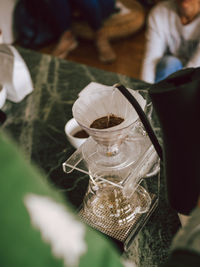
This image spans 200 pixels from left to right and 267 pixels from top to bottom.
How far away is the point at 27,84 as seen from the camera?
132 centimetres

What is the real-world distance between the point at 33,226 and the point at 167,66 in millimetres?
1672

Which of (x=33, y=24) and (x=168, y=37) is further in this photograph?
(x=33, y=24)

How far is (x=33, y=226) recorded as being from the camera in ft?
0.83

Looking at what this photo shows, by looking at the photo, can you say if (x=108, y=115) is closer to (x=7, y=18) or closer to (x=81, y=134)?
(x=81, y=134)

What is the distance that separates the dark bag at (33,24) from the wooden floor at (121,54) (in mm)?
110

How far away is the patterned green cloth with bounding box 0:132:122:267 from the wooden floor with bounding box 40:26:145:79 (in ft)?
7.88

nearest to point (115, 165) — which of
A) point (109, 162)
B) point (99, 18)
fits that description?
point (109, 162)

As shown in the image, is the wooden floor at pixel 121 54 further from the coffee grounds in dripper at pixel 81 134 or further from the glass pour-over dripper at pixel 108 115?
the glass pour-over dripper at pixel 108 115

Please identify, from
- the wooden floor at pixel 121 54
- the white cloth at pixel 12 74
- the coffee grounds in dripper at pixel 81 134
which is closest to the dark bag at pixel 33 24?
the wooden floor at pixel 121 54

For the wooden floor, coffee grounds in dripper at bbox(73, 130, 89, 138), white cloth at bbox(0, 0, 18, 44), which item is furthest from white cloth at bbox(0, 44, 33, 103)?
white cloth at bbox(0, 0, 18, 44)

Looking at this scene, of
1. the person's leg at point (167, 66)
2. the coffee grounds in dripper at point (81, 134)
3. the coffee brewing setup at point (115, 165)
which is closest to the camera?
the coffee brewing setup at point (115, 165)

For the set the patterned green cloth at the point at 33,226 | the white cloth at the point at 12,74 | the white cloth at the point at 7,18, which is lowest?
the white cloth at the point at 7,18

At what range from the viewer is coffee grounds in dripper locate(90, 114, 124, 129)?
2.61ft

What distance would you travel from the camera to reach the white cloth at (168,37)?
6.01 ft
